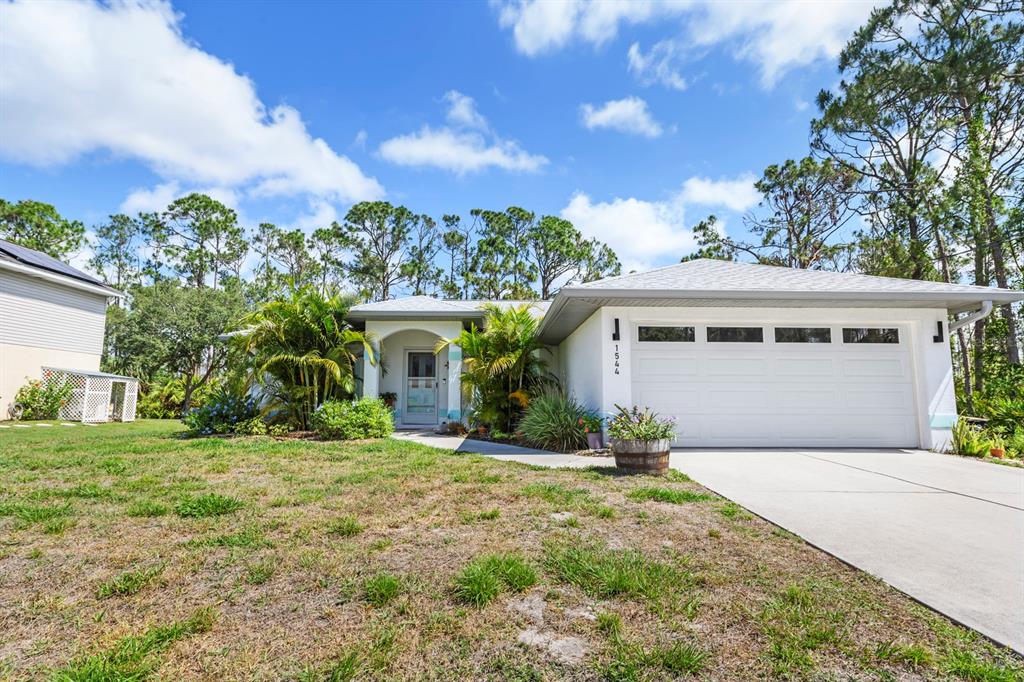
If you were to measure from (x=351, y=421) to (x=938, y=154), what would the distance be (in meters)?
20.2

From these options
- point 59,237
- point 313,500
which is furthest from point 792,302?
point 59,237

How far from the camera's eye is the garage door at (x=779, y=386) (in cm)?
795

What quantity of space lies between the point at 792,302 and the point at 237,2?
10.3 metres

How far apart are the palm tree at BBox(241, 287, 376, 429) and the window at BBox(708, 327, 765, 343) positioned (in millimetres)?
6860

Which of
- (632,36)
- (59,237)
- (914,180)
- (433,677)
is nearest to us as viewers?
(433,677)

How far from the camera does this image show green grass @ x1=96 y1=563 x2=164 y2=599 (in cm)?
251

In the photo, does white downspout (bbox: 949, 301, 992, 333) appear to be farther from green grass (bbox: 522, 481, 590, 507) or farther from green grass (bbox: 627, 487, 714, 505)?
green grass (bbox: 522, 481, 590, 507)

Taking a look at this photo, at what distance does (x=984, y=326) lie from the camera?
13.8m

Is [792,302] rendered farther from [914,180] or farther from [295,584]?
[914,180]

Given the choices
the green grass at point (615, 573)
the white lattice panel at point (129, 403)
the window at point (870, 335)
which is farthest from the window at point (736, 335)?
the white lattice panel at point (129, 403)

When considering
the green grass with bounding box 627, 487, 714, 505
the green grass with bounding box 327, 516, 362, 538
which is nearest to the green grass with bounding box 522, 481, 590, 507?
the green grass with bounding box 627, 487, 714, 505

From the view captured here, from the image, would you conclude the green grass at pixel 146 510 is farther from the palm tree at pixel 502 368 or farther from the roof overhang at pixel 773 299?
the palm tree at pixel 502 368

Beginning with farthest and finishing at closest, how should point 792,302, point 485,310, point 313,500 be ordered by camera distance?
point 485,310 → point 792,302 → point 313,500

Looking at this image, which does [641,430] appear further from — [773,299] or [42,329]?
[42,329]
